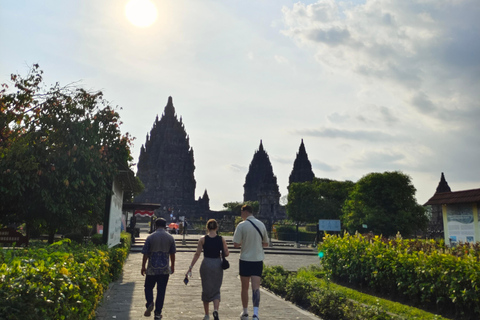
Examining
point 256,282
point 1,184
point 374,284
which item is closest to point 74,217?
point 1,184

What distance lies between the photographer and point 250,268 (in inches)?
280

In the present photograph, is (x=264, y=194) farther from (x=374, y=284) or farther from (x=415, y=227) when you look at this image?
(x=374, y=284)

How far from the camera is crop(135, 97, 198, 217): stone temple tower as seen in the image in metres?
94.9

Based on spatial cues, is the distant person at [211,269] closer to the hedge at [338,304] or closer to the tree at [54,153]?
the hedge at [338,304]

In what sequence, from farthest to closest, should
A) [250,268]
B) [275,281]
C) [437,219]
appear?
[437,219] → [275,281] → [250,268]

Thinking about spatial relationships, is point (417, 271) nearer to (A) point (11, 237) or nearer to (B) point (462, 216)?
(B) point (462, 216)

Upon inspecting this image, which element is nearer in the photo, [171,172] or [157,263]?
[157,263]

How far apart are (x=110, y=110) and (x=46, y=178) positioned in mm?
2441

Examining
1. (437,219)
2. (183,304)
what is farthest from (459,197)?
(437,219)

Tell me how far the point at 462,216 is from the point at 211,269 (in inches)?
449

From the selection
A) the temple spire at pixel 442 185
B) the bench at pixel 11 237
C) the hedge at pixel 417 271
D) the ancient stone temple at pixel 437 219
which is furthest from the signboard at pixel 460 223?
the temple spire at pixel 442 185

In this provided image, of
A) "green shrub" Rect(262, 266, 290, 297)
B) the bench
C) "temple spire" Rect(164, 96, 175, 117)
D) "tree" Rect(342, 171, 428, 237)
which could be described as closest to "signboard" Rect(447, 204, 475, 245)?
"green shrub" Rect(262, 266, 290, 297)

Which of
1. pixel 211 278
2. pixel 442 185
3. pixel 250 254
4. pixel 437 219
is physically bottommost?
pixel 211 278

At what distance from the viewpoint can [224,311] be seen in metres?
8.05
